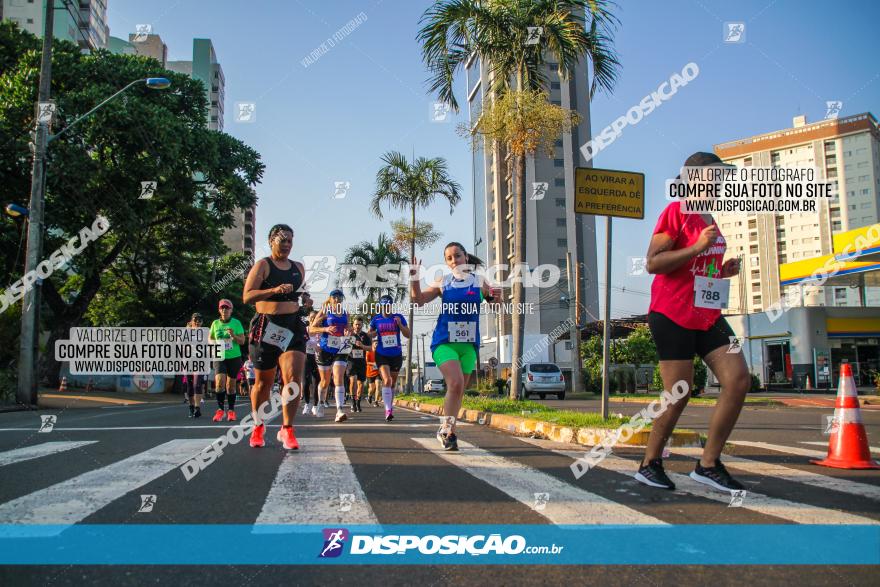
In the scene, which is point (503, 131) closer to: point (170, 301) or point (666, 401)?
point (666, 401)

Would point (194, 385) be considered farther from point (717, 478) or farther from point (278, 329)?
point (717, 478)

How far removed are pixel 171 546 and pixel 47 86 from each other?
19349 millimetres

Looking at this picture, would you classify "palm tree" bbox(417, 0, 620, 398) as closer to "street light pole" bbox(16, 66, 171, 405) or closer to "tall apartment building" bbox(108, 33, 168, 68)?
"street light pole" bbox(16, 66, 171, 405)

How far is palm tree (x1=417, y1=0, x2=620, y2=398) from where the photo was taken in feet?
46.3

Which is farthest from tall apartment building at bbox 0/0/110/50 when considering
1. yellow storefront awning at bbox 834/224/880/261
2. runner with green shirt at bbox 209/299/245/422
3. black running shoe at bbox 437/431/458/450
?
black running shoe at bbox 437/431/458/450

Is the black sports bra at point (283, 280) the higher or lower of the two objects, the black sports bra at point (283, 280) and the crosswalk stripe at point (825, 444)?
the higher

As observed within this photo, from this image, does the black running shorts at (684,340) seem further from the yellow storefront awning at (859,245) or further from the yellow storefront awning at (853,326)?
the yellow storefront awning at (853,326)

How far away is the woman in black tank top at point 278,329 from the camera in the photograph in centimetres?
614

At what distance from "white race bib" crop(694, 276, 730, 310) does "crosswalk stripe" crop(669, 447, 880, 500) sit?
4.56 feet

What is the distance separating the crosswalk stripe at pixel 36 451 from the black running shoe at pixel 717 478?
520cm

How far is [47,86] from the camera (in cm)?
1800

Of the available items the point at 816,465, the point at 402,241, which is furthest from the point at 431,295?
the point at 402,241

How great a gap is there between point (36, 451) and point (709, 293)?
19.5 ft

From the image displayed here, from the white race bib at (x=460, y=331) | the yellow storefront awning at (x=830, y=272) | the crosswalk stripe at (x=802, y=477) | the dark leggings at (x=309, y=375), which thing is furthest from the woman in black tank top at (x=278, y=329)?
the yellow storefront awning at (x=830, y=272)
